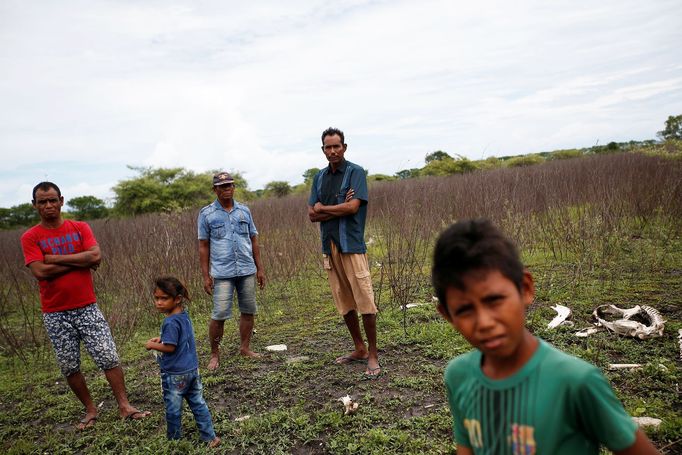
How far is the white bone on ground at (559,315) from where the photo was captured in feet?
14.1

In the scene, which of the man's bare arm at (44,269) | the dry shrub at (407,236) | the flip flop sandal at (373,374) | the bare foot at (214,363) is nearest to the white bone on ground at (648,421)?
the flip flop sandal at (373,374)

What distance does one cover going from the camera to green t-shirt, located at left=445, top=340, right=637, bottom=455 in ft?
3.26

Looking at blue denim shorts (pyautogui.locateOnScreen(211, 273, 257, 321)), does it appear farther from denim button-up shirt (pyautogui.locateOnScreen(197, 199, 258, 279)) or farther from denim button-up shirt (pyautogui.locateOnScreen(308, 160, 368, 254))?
denim button-up shirt (pyautogui.locateOnScreen(308, 160, 368, 254))

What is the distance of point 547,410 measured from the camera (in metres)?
1.04

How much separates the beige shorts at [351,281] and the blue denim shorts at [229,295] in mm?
933

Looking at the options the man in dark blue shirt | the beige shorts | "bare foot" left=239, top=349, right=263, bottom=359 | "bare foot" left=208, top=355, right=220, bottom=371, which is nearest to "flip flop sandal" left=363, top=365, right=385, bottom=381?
the man in dark blue shirt

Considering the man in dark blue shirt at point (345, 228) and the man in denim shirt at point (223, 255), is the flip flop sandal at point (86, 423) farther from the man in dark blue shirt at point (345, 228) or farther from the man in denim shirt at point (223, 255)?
the man in dark blue shirt at point (345, 228)

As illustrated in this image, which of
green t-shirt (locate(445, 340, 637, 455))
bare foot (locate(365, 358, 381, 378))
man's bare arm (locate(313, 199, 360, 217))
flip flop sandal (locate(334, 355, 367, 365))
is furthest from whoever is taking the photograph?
flip flop sandal (locate(334, 355, 367, 365))

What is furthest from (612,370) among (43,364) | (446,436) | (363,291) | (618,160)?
(618,160)

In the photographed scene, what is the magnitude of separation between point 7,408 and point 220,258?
2.18 meters

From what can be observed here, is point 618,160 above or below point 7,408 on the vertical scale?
above

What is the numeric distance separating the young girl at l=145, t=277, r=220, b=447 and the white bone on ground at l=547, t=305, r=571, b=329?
300cm

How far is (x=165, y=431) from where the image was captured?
3275 millimetres

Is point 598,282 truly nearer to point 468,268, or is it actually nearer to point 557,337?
point 557,337
